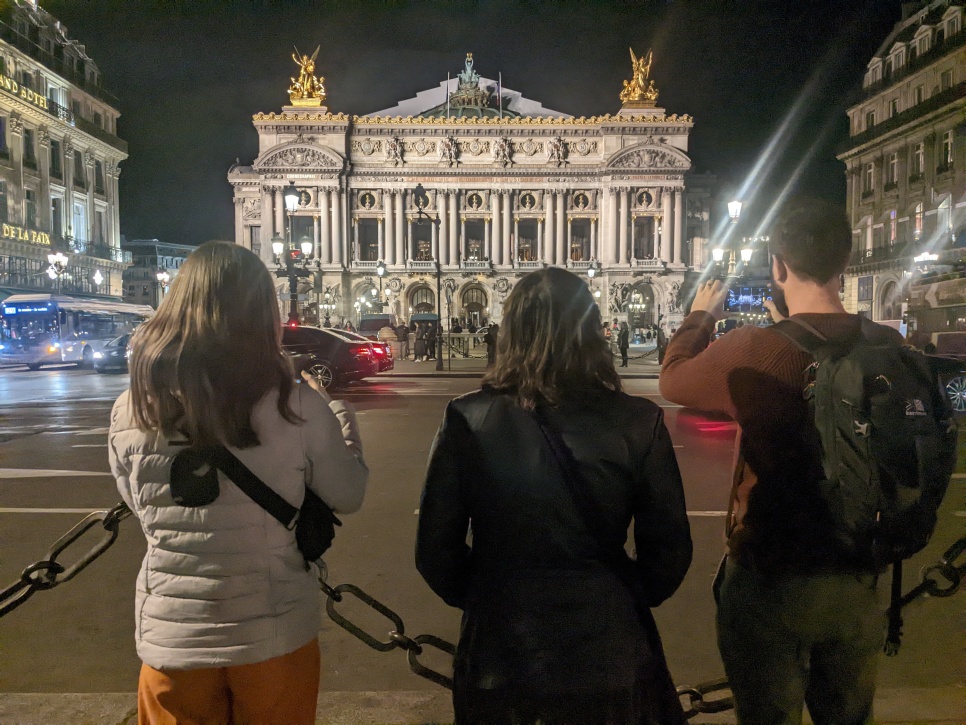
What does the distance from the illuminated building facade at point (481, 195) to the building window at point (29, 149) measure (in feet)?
64.0

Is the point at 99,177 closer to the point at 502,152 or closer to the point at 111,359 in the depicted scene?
the point at 502,152

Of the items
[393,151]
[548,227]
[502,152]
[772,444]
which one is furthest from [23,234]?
[772,444]

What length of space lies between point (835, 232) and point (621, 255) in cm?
6322

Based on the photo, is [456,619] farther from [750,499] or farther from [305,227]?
[305,227]

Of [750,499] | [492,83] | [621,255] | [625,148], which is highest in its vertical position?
[492,83]

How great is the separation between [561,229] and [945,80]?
3239 centimetres

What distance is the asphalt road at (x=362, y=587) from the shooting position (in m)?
3.88

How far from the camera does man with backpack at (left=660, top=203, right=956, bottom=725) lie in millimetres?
1943

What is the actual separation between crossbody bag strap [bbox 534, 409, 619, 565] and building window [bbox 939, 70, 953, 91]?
45036 mm

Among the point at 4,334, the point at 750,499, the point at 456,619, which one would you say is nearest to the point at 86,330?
the point at 4,334

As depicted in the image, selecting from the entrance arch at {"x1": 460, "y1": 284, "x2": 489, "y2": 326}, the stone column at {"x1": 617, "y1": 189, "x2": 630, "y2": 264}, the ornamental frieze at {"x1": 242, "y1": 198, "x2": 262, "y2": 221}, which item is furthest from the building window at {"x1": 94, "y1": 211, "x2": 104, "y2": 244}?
the stone column at {"x1": 617, "y1": 189, "x2": 630, "y2": 264}

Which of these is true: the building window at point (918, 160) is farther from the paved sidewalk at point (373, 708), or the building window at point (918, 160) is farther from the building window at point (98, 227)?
the building window at point (98, 227)

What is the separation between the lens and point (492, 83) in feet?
235

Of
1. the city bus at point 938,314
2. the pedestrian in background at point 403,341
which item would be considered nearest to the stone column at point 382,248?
the pedestrian in background at point 403,341
